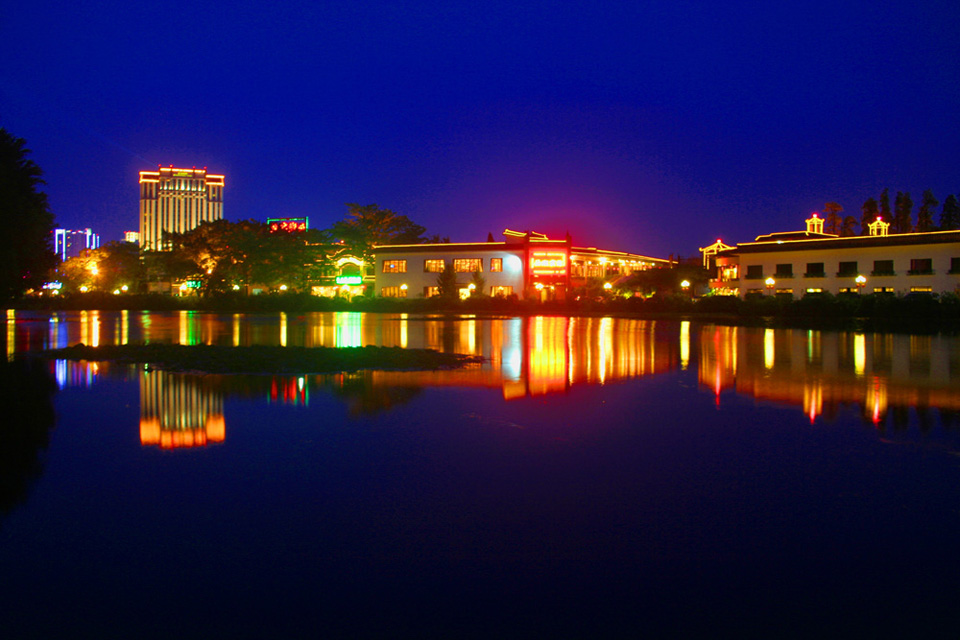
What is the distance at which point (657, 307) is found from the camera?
5050 cm

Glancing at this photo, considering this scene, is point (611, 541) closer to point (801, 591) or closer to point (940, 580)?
point (801, 591)

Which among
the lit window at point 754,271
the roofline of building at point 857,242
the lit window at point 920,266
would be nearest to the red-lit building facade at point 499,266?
the lit window at point 754,271

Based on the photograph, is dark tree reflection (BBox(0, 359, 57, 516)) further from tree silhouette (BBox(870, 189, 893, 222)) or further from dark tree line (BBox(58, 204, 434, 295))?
tree silhouette (BBox(870, 189, 893, 222))

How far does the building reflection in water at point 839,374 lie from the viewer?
10.6 m

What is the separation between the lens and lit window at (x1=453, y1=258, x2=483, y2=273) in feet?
232

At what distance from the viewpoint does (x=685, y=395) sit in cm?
1127

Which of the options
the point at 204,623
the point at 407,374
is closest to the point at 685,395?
the point at 407,374

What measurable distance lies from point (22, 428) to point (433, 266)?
64104mm

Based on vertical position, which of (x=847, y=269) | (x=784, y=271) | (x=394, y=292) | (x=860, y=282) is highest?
(x=784, y=271)

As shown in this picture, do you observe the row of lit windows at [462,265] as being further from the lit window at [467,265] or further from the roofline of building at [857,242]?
the roofline of building at [857,242]

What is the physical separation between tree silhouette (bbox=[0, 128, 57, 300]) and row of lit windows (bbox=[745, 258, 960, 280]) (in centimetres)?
5557

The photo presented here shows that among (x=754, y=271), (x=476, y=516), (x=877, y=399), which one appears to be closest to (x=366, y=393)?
(x=476, y=516)

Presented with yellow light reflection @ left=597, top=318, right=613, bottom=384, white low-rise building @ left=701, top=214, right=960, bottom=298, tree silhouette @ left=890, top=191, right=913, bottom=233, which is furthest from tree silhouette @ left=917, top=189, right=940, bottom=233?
yellow light reflection @ left=597, top=318, right=613, bottom=384

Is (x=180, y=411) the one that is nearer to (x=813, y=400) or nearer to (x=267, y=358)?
(x=267, y=358)
